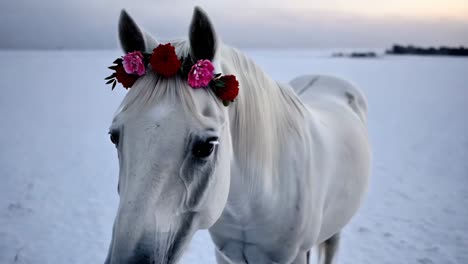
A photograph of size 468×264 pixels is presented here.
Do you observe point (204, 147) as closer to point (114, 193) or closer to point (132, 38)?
point (132, 38)

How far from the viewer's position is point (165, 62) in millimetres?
892

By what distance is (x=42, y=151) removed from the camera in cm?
578

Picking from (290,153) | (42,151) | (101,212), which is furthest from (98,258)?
(42,151)

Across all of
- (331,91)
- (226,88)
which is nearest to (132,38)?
(226,88)

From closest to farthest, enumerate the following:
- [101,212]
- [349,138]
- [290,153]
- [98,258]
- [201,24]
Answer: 1. [201,24]
2. [290,153]
3. [349,138]
4. [98,258]
5. [101,212]

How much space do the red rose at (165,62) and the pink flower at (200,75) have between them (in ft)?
0.16

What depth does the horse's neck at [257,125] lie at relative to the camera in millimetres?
1118

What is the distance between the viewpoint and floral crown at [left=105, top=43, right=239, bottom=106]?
896 mm

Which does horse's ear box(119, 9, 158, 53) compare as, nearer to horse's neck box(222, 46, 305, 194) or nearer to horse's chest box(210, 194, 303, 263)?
horse's neck box(222, 46, 305, 194)

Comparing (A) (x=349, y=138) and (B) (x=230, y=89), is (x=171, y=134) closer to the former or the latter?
(B) (x=230, y=89)

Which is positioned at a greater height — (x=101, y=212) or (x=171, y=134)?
(x=171, y=134)

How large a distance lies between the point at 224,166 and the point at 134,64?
41 cm

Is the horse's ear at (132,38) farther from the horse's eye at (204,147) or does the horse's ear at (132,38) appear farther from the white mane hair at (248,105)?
the horse's eye at (204,147)

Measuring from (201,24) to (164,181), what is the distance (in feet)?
1.53
